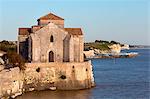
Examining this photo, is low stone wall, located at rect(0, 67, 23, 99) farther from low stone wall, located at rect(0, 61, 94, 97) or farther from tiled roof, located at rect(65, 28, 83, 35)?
tiled roof, located at rect(65, 28, 83, 35)

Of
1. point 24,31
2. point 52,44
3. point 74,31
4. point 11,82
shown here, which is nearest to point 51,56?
point 52,44

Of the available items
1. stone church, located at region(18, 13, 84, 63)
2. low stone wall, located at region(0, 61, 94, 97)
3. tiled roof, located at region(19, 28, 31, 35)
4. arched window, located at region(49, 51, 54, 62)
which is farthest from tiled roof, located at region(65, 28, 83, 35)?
low stone wall, located at region(0, 61, 94, 97)

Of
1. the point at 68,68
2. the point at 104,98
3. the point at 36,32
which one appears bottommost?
the point at 104,98

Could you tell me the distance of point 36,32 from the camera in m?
33.8

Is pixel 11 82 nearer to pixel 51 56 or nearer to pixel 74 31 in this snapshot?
pixel 51 56

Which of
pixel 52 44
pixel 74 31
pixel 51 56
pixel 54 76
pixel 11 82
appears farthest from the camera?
pixel 74 31

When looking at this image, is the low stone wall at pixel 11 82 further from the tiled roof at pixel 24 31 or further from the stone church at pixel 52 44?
the tiled roof at pixel 24 31

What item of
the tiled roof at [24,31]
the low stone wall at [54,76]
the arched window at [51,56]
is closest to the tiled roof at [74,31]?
the arched window at [51,56]

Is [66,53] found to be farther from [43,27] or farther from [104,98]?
[104,98]

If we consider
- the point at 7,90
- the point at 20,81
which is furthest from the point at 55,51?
the point at 7,90

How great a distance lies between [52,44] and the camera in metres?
34.2

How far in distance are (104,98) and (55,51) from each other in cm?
649

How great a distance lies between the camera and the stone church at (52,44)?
3375cm

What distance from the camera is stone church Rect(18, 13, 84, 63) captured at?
3375 centimetres
